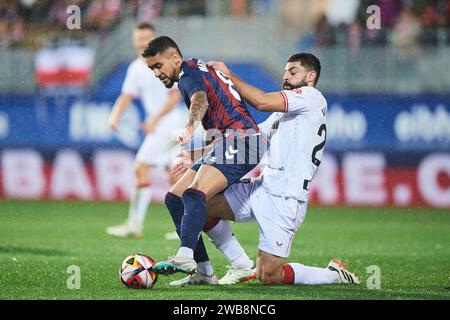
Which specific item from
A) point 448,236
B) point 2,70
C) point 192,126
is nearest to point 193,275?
point 192,126

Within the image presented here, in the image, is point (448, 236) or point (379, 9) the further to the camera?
point (379, 9)

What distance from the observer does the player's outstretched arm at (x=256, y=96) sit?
674 centimetres

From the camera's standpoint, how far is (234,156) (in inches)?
273

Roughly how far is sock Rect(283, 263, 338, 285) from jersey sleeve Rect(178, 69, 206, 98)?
149cm

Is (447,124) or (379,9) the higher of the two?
(379,9)

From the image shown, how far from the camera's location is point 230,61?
1527 cm

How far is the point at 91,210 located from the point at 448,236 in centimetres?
529

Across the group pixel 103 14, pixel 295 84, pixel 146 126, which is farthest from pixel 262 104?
pixel 103 14

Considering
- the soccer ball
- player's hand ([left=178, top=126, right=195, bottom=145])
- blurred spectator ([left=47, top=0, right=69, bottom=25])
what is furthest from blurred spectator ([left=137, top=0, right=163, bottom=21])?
player's hand ([left=178, top=126, right=195, bottom=145])

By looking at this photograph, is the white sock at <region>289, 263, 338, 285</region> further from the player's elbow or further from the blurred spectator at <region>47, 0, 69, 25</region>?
the blurred spectator at <region>47, 0, 69, 25</region>

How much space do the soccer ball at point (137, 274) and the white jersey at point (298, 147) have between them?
1128mm

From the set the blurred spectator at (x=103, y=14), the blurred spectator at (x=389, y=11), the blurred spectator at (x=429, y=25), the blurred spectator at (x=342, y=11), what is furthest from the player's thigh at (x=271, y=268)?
the blurred spectator at (x=103, y=14)

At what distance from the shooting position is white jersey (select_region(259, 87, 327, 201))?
716cm
